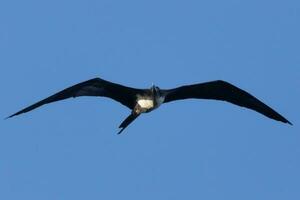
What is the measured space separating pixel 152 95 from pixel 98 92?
38.3 inches

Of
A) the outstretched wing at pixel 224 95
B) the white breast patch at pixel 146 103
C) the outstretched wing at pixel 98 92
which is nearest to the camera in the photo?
the outstretched wing at pixel 98 92

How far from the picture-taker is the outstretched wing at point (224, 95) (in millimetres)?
13502

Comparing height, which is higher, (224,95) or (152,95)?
(224,95)

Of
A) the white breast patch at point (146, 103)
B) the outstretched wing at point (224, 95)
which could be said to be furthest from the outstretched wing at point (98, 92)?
the outstretched wing at point (224, 95)

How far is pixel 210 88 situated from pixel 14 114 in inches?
142

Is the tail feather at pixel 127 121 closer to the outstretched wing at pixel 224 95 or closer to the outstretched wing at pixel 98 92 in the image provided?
the outstretched wing at pixel 98 92

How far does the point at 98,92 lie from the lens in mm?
13141

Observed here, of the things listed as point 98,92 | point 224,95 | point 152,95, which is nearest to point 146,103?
point 152,95

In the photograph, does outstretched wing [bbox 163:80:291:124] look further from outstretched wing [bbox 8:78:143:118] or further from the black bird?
outstretched wing [bbox 8:78:143:118]

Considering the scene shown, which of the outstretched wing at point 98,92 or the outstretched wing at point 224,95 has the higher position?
the outstretched wing at point 224,95

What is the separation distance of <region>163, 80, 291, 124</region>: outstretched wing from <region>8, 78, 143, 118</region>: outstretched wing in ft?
2.32

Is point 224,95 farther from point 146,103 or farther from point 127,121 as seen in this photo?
point 127,121

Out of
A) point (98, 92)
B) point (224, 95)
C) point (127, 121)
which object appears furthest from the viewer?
point (224, 95)

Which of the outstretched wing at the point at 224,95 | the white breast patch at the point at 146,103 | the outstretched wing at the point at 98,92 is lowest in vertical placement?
the white breast patch at the point at 146,103
